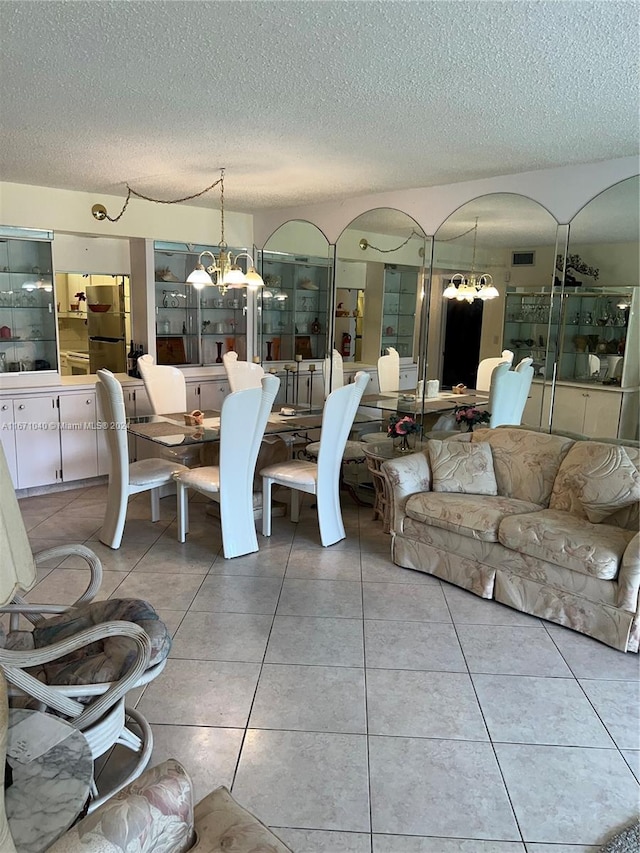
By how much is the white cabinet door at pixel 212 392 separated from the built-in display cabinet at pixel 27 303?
1.39m

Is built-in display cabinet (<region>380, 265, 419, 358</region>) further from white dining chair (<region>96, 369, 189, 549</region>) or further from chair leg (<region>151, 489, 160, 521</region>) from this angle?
chair leg (<region>151, 489, 160, 521</region>)

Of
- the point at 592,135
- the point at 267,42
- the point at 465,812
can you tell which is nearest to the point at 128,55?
the point at 267,42

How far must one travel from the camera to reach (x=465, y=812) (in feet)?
6.48

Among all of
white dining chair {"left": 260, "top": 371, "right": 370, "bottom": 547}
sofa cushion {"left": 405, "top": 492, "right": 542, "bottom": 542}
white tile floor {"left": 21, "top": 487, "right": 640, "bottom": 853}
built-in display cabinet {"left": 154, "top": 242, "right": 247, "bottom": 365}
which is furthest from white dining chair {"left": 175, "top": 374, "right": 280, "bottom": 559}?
built-in display cabinet {"left": 154, "top": 242, "right": 247, "bottom": 365}

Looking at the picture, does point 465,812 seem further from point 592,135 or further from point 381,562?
point 592,135

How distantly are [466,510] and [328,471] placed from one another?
1022 mm

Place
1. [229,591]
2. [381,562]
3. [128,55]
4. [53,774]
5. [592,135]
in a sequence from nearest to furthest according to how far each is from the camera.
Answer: [53,774] < [128,55] < [592,135] < [229,591] < [381,562]

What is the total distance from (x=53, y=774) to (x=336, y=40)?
7.42 feet

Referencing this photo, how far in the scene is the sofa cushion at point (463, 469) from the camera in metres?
3.83

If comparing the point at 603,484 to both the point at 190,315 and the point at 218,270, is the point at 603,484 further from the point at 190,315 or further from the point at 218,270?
the point at 190,315

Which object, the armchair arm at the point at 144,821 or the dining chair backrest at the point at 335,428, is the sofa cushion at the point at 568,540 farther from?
the armchair arm at the point at 144,821

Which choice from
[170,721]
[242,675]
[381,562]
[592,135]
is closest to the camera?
[170,721]

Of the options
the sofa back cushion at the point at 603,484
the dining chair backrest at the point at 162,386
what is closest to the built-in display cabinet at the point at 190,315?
the dining chair backrest at the point at 162,386

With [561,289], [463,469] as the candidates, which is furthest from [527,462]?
[561,289]
